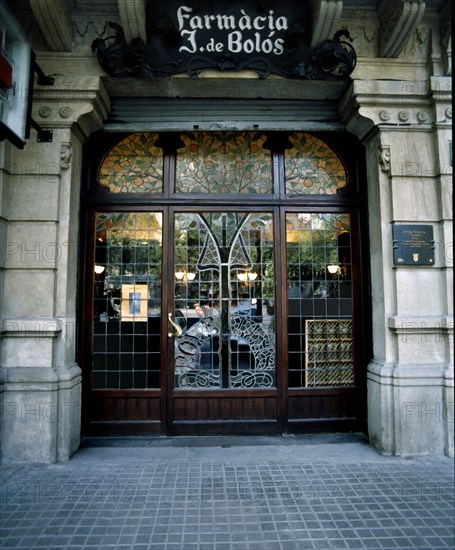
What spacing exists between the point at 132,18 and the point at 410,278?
14.5 feet

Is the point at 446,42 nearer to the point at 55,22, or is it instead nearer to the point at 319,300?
the point at 319,300

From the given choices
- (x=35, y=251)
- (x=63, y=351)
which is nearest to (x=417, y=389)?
(x=63, y=351)

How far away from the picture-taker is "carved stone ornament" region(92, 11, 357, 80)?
4773 mm

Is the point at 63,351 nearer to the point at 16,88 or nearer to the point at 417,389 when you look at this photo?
the point at 16,88

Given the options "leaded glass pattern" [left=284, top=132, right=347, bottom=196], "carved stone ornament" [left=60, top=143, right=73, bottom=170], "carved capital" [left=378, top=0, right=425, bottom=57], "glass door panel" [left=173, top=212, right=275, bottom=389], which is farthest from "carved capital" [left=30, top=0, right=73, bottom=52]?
"carved capital" [left=378, top=0, right=425, bottom=57]

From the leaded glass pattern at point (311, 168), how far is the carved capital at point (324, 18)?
126cm

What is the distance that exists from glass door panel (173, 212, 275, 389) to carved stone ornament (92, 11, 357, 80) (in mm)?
1808

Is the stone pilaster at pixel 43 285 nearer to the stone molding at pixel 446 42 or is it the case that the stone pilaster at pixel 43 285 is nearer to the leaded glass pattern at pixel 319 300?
the leaded glass pattern at pixel 319 300

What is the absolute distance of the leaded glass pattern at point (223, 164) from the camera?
5.61 m

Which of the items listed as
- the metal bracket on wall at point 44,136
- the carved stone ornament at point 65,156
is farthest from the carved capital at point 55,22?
the carved stone ornament at point 65,156

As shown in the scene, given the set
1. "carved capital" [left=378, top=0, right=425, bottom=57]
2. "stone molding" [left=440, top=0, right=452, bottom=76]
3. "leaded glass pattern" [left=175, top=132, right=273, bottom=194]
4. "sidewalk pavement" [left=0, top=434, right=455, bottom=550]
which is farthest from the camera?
"leaded glass pattern" [left=175, top=132, right=273, bottom=194]

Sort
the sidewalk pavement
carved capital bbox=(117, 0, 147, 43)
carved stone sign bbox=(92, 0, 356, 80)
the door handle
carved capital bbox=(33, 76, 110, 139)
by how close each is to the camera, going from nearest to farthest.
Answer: the sidewalk pavement → carved capital bbox=(117, 0, 147, 43) → carved stone sign bbox=(92, 0, 356, 80) → carved capital bbox=(33, 76, 110, 139) → the door handle

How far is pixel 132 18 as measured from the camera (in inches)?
177

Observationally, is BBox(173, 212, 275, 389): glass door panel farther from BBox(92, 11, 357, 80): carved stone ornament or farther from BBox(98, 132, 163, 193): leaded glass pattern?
BBox(92, 11, 357, 80): carved stone ornament
